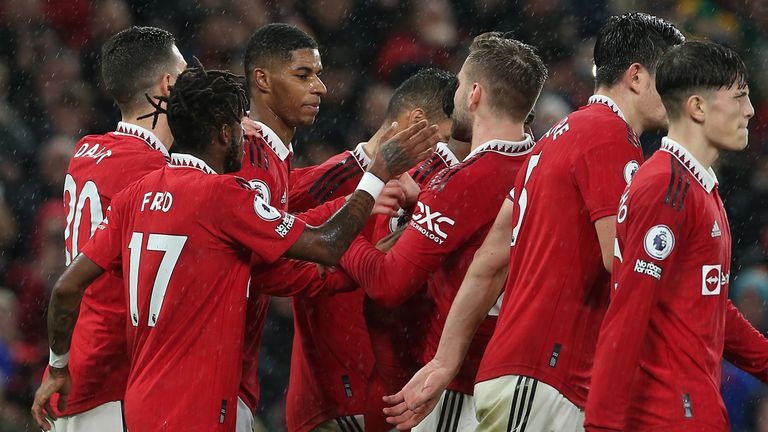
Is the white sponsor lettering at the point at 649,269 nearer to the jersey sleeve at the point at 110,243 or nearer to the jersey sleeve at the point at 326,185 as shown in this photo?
the jersey sleeve at the point at 110,243

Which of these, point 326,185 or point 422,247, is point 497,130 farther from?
point 326,185

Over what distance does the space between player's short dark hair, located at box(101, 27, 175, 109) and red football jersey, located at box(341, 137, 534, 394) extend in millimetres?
1341

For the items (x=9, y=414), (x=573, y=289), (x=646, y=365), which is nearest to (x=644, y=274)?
(x=646, y=365)

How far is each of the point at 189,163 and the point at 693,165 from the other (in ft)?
5.54

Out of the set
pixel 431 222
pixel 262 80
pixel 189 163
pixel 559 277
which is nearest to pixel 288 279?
pixel 431 222

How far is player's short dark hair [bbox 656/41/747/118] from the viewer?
3781 mm

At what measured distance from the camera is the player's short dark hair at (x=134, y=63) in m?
5.39

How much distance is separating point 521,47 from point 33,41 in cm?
557

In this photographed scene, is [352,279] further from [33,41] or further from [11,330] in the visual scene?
[33,41]

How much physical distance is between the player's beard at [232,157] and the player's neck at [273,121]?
47.8 inches

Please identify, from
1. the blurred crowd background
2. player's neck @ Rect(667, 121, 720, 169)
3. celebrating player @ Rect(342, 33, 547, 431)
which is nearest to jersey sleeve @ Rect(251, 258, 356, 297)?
celebrating player @ Rect(342, 33, 547, 431)

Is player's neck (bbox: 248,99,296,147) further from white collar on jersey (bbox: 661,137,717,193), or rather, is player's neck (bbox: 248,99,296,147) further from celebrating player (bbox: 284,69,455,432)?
white collar on jersey (bbox: 661,137,717,193)

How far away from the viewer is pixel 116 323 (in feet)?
15.9

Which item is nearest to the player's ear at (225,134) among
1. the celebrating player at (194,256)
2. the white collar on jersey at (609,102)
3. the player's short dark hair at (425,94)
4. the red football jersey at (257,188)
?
the celebrating player at (194,256)
